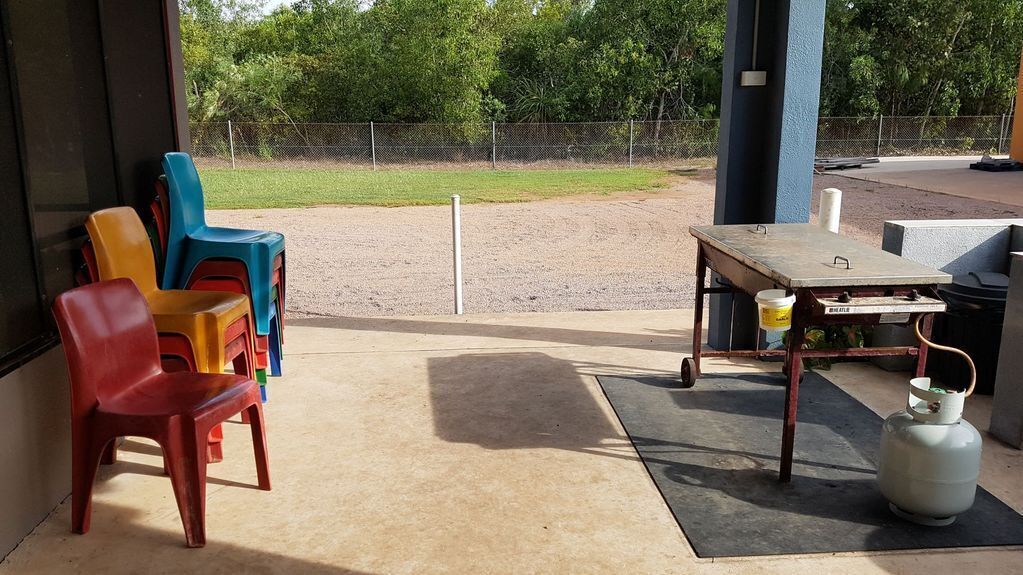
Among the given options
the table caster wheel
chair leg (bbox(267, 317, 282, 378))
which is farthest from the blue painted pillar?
chair leg (bbox(267, 317, 282, 378))

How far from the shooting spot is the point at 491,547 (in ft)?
10.5

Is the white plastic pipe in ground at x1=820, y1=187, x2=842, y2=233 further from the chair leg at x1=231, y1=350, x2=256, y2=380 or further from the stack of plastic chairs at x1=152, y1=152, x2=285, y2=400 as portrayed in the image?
the chair leg at x1=231, y1=350, x2=256, y2=380

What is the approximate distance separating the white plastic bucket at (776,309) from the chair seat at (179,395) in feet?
7.15

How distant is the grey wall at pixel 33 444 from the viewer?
3.15 meters

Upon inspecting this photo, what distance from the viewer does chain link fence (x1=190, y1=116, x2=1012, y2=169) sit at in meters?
22.2

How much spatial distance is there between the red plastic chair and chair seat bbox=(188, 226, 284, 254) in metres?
1.21

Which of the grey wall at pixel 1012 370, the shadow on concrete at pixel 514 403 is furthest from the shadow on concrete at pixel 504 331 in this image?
the grey wall at pixel 1012 370

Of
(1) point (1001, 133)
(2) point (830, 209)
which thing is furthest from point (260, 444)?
(1) point (1001, 133)

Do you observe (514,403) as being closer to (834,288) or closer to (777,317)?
(777,317)

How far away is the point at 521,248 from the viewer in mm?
11258

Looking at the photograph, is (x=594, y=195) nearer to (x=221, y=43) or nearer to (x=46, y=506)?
(x=46, y=506)

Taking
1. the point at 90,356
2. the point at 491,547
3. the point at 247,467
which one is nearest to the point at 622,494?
the point at 491,547

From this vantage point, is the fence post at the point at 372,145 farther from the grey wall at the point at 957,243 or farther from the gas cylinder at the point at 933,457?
the gas cylinder at the point at 933,457

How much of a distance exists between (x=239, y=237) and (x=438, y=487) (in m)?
2.06
